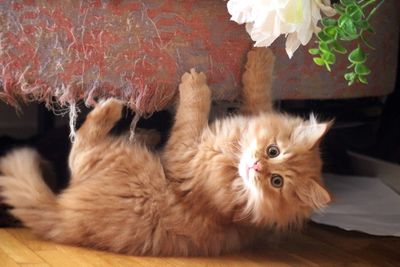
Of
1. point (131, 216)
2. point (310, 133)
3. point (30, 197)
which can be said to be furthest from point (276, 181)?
point (30, 197)

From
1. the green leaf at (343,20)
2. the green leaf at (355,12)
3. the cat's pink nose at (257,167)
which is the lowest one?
the cat's pink nose at (257,167)

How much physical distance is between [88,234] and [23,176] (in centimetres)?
22

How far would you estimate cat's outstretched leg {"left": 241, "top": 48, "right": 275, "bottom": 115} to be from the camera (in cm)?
155

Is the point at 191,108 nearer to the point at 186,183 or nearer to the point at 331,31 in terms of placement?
the point at 186,183

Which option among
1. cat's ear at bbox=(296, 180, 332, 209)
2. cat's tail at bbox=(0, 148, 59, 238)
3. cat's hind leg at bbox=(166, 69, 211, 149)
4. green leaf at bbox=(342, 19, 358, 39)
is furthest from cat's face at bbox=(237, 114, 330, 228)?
cat's tail at bbox=(0, 148, 59, 238)

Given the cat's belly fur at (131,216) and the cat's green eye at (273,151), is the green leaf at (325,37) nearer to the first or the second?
the cat's green eye at (273,151)

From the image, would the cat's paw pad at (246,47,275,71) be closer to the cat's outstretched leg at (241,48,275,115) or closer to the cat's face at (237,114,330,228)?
the cat's outstretched leg at (241,48,275,115)

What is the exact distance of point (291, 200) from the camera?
4.85ft

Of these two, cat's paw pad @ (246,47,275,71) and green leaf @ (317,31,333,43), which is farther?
cat's paw pad @ (246,47,275,71)

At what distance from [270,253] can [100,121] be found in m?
0.56

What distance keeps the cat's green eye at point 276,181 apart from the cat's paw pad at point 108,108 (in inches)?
16.0

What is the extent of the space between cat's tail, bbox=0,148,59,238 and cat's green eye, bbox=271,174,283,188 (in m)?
0.52

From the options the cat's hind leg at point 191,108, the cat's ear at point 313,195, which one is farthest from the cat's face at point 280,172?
the cat's hind leg at point 191,108

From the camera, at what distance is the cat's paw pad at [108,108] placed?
1.50m
